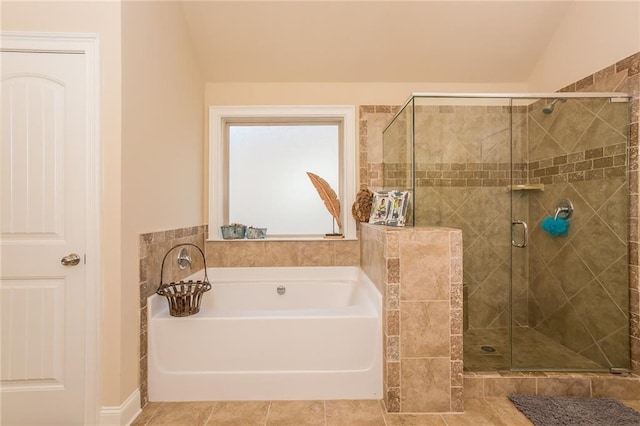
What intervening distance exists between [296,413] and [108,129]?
1737 millimetres

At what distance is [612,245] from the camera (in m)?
1.99

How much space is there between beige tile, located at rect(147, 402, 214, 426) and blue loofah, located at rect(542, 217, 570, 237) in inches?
98.5

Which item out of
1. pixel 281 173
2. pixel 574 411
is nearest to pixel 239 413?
pixel 574 411

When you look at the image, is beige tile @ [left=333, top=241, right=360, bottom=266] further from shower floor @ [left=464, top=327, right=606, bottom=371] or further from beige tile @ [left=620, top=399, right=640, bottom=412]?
beige tile @ [left=620, top=399, right=640, bottom=412]

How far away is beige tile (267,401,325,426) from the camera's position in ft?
5.27

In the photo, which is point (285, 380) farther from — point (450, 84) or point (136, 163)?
point (450, 84)

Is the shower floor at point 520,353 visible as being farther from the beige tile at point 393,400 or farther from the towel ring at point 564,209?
the towel ring at point 564,209

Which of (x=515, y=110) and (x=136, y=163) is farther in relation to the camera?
(x=515, y=110)

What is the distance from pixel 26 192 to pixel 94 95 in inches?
23.0

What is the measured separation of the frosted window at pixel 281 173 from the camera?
9.92 feet

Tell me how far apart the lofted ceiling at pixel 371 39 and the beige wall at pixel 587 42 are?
0.11 metres

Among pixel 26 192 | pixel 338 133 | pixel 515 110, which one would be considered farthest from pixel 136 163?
pixel 515 110

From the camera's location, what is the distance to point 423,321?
1.67 metres

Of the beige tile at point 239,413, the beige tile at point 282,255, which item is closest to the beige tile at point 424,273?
the beige tile at point 239,413
